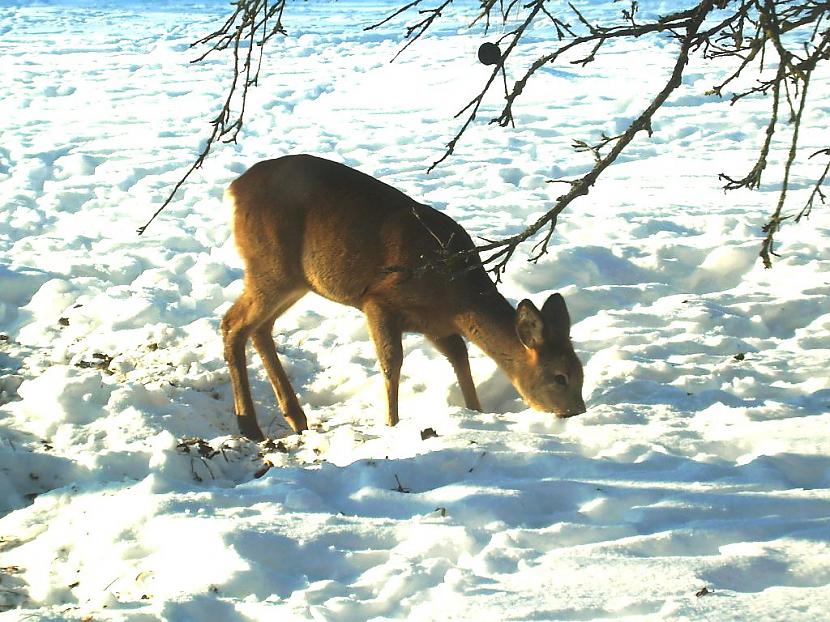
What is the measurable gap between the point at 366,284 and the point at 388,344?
433mm

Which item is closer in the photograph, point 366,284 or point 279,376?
point 366,284

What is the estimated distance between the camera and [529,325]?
18.8 feet

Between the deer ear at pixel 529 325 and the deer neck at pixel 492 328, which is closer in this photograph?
the deer ear at pixel 529 325

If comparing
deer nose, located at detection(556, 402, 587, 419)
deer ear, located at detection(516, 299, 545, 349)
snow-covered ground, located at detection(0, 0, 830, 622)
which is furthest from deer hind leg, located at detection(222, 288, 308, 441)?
deer nose, located at detection(556, 402, 587, 419)

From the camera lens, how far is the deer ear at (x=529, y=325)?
566 cm

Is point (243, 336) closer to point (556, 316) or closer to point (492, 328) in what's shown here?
point (492, 328)

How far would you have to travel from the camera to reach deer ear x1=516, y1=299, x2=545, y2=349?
Answer: 5.66 meters

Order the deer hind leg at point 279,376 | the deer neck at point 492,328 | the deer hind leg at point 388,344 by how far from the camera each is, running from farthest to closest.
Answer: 1. the deer hind leg at point 279,376
2. the deer neck at point 492,328
3. the deer hind leg at point 388,344

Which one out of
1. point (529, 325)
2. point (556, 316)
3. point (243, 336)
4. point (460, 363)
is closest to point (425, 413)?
point (460, 363)

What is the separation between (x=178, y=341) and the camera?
22.9 ft

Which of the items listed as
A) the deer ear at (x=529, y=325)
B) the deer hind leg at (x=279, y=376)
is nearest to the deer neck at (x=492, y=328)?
the deer ear at (x=529, y=325)

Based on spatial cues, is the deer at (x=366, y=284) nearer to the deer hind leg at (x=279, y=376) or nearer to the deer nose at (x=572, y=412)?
the deer hind leg at (x=279, y=376)

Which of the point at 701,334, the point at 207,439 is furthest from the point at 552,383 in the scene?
the point at 207,439

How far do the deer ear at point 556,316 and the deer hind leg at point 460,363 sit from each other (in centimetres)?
60
